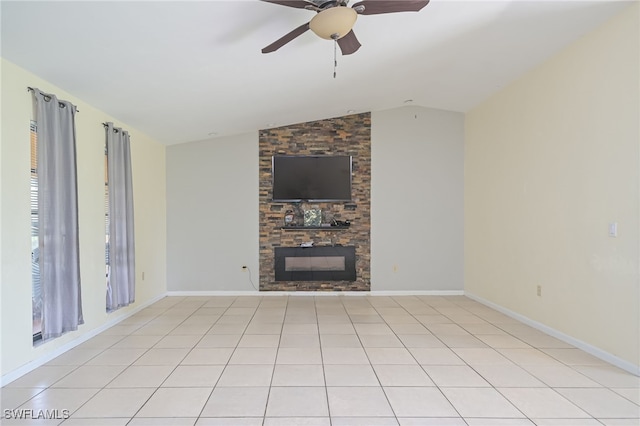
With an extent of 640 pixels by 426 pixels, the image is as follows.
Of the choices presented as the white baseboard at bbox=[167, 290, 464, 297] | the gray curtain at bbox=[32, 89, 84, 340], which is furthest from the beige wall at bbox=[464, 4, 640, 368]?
the gray curtain at bbox=[32, 89, 84, 340]

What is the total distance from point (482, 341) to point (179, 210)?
493 centimetres

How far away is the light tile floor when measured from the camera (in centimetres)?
222

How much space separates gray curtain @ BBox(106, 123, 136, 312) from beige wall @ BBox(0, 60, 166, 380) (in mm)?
96

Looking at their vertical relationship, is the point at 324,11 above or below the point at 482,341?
above

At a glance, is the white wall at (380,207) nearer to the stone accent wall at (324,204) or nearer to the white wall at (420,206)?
the white wall at (420,206)

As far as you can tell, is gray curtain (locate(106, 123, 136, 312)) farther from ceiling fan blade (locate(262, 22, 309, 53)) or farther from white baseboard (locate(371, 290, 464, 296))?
white baseboard (locate(371, 290, 464, 296))

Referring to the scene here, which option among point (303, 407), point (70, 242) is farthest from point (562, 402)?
point (70, 242)

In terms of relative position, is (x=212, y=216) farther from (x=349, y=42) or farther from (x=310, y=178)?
(x=349, y=42)

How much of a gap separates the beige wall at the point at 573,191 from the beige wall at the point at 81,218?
5126 millimetres

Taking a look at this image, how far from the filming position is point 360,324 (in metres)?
4.15

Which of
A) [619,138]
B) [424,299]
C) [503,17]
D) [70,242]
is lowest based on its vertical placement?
[424,299]

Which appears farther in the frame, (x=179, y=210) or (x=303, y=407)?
(x=179, y=210)

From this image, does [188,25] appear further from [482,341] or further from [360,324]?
[482,341]

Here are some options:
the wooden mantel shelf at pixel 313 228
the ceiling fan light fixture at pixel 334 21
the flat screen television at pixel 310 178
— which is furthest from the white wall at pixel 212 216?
the ceiling fan light fixture at pixel 334 21
